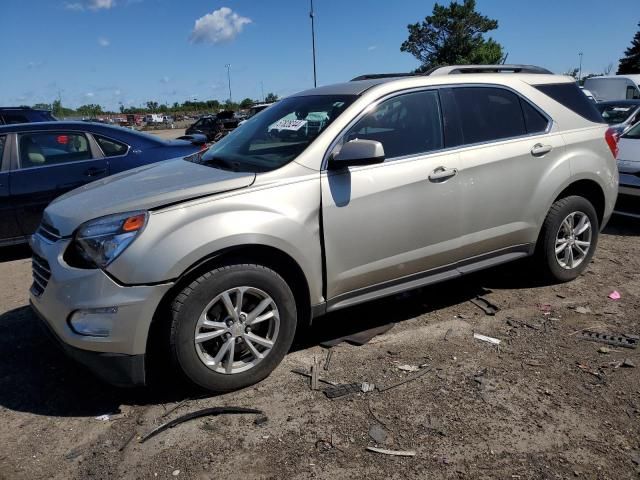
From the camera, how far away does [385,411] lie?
2965mm

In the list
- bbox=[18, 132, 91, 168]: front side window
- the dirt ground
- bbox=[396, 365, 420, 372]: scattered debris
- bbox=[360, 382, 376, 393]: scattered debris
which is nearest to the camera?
the dirt ground

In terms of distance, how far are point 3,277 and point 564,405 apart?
213 inches

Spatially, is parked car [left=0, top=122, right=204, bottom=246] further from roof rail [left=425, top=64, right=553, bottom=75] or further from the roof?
roof rail [left=425, top=64, right=553, bottom=75]

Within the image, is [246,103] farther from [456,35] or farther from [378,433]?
[378,433]

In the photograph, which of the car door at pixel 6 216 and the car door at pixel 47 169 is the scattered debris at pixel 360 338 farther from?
the car door at pixel 6 216

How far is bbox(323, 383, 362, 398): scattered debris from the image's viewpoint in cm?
317

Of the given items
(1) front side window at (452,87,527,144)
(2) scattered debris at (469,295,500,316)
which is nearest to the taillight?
(1) front side window at (452,87,527,144)

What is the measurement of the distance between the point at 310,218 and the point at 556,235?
243 centimetres

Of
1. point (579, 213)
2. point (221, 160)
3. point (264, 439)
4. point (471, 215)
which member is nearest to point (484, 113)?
point (471, 215)

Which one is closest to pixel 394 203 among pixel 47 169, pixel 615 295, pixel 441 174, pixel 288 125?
pixel 441 174

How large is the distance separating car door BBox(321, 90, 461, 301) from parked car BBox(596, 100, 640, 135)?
7.65 m

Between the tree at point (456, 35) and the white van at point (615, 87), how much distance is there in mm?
36189

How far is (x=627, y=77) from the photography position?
781 inches

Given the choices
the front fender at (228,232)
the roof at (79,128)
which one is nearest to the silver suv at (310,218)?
the front fender at (228,232)
